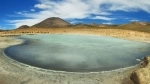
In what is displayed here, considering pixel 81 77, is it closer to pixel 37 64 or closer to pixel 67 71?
pixel 67 71

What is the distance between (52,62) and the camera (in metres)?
16.3

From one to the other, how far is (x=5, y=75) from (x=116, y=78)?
607cm

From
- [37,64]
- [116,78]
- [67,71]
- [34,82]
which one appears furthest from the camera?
[37,64]

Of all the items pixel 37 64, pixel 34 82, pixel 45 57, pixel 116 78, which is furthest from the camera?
pixel 45 57

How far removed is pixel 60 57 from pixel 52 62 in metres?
2.15

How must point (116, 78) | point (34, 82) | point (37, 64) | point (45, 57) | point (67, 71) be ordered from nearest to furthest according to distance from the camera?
point (34, 82) < point (116, 78) < point (67, 71) < point (37, 64) < point (45, 57)

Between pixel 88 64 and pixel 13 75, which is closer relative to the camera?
pixel 13 75

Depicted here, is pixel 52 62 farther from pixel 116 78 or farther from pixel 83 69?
pixel 116 78

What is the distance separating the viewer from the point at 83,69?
1444 centimetres

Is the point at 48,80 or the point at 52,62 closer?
the point at 48,80

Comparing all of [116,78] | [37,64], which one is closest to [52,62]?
[37,64]

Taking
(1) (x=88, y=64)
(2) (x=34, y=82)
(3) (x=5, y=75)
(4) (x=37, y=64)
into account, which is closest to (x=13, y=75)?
(3) (x=5, y=75)

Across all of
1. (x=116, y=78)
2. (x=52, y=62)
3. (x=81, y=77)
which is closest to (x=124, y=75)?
(x=116, y=78)

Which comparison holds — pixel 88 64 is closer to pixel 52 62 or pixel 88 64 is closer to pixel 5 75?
pixel 52 62
